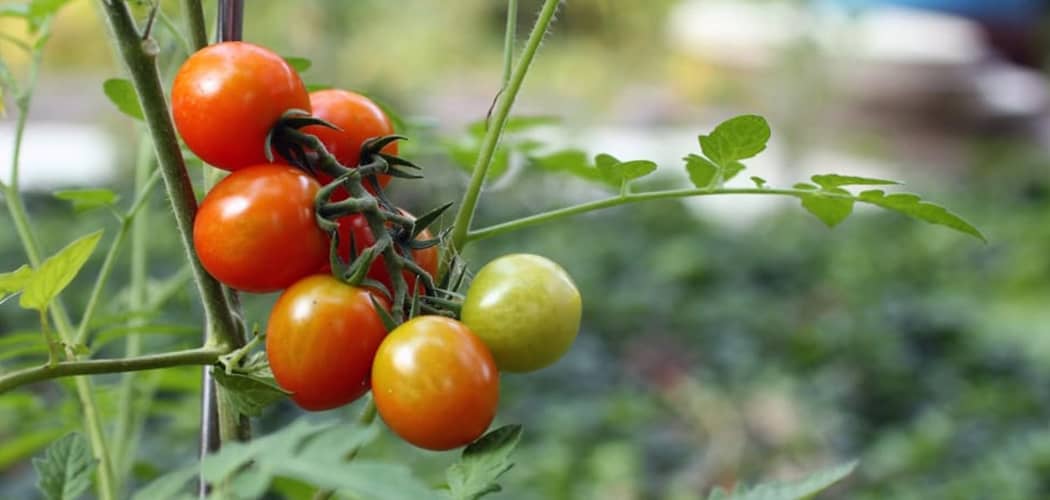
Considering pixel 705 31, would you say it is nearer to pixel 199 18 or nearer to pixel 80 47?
pixel 80 47

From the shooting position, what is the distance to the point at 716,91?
5.68 meters

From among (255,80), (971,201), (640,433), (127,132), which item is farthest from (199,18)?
(971,201)

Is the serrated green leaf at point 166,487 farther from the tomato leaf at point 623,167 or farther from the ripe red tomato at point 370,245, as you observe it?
the tomato leaf at point 623,167

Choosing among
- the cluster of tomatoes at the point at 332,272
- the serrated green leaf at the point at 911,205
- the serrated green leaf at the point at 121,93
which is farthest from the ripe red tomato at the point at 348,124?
the serrated green leaf at the point at 911,205

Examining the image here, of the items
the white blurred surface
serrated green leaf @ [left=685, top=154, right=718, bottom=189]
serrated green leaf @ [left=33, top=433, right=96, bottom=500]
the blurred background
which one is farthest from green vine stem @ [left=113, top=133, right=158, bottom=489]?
the white blurred surface

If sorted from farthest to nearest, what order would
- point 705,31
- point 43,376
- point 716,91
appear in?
point 705,31
point 716,91
point 43,376

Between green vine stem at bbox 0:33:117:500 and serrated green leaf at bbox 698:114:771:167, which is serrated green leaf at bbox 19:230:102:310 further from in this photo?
serrated green leaf at bbox 698:114:771:167

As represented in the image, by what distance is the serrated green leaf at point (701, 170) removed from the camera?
0.52 m

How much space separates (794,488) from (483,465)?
115mm

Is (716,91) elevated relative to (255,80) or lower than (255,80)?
lower

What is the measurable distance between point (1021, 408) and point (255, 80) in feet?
6.48

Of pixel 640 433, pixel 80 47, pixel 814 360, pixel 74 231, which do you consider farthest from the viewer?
pixel 80 47

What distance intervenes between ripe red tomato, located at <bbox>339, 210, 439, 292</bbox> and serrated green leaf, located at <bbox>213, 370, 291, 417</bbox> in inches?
2.3

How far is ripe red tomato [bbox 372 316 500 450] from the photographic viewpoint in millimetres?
421
